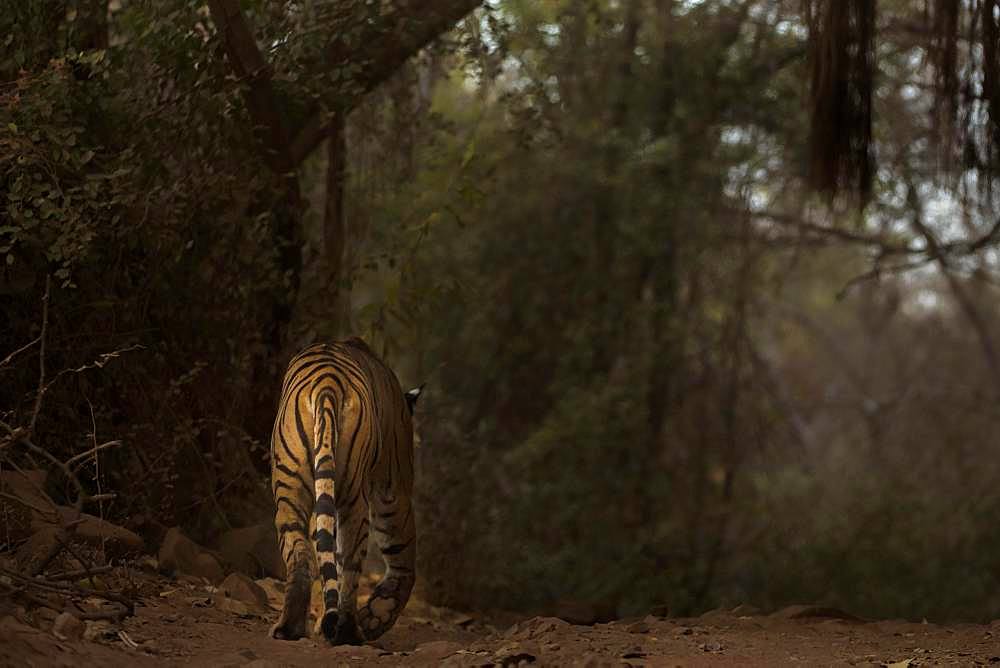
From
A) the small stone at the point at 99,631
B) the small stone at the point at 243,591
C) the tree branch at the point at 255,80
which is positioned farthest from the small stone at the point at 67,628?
the tree branch at the point at 255,80

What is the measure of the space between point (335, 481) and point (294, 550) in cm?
28

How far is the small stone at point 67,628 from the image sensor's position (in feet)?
13.6

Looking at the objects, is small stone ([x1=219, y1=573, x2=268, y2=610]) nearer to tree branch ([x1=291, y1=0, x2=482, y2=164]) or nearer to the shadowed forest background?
the shadowed forest background

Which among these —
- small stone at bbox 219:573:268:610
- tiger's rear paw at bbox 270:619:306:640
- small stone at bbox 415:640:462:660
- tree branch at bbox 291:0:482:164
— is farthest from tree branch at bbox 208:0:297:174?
small stone at bbox 415:640:462:660

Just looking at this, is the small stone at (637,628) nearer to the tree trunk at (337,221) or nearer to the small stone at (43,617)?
the small stone at (43,617)

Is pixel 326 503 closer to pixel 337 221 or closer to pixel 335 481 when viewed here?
pixel 335 481

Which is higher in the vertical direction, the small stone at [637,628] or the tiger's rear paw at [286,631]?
the small stone at [637,628]

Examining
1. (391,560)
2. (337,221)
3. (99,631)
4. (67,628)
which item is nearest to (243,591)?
(391,560)

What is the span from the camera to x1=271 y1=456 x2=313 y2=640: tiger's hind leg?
481 centimetres

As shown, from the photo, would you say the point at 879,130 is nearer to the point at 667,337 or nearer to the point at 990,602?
the point at 667,337

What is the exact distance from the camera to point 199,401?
647 cm

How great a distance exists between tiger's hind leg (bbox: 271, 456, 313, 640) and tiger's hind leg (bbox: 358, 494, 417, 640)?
1.72 ft

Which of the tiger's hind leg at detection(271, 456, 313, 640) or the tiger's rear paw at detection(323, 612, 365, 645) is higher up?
the tiger's hind leg at detection(271, 456, 313, 640)

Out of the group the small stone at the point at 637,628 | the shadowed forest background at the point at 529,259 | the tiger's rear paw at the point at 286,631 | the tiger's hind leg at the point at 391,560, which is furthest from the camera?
the shadowed forest background at the point at 529,259
